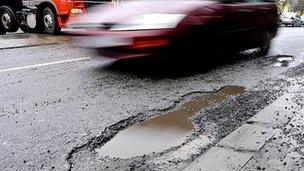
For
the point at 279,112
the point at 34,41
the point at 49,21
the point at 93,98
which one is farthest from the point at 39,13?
the point at 279,112

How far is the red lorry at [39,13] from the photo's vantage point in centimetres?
1219

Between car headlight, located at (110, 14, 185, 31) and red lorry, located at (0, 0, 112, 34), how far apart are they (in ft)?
21.5

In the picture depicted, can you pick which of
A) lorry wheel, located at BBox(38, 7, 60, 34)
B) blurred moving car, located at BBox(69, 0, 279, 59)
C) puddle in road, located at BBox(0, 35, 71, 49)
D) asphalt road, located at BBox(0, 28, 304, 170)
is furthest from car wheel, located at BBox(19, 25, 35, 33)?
blurred moving car, located at BBox(69, 0, 279, 59)

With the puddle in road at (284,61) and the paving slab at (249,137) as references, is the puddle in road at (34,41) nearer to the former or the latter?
the puddle in road at (284,61)

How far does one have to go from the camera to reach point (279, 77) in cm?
632

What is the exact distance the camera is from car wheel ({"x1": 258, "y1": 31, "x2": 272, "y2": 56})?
8445 millimetres

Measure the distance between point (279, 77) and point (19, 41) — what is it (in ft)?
24.3

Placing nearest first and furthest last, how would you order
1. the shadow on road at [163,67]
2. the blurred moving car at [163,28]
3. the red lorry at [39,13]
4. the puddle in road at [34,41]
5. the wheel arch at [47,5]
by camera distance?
the blurred moving car at [163,28] → the shadow on road at [163,67] → the puddle in road at [34,41] → the red lorry at [39,13] → the wheel arch at [47,5]

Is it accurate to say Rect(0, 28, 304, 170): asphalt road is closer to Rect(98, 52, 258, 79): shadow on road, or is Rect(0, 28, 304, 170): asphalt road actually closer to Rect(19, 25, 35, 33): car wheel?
Rect(98, 52, 258, 79): shadow on road

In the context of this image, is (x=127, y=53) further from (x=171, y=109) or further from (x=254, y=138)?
(x=254, y=138)

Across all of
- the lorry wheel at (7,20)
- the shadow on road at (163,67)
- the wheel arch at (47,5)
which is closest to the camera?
the shadow on road at (163,67)

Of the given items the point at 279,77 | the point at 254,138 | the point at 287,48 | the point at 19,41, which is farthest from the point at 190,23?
the point at 19,41

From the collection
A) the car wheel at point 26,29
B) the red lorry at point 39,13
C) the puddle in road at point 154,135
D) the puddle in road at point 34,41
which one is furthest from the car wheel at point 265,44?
the car wheel at point 26,29

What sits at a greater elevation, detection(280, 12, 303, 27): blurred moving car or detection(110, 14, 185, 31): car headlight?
detection(110, 14, 185, 31): car headlight
